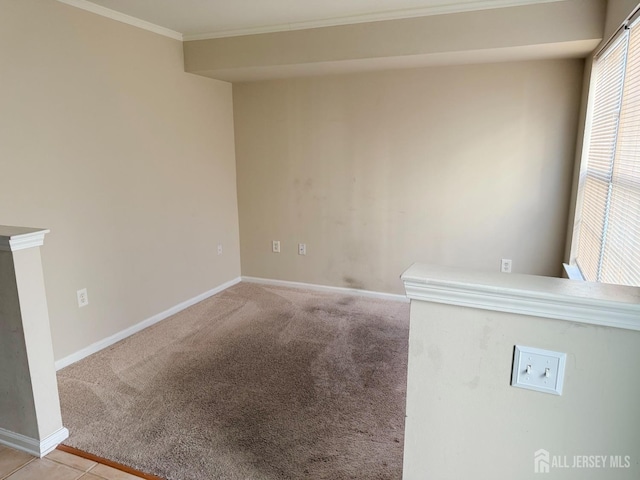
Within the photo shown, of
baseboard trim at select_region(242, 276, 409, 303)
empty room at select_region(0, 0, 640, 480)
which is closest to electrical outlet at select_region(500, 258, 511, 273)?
empty room at select_region(0, 0, 640, 480)

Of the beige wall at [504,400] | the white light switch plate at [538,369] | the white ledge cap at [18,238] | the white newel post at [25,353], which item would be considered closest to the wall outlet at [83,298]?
the white newel post at [25,353]

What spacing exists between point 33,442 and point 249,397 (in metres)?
1.04

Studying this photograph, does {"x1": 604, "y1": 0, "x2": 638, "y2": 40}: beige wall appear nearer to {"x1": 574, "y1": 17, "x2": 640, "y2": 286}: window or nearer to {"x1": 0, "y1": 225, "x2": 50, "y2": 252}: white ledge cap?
{"x1": 574, "y1": 17, "x2": 640, "y2": 286}: window

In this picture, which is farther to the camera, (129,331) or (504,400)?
(129,331)

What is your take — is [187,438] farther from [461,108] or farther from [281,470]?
[461,108]

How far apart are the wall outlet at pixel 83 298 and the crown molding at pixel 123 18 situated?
1.86 meters

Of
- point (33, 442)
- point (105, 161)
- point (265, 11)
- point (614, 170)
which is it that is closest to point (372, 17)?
point (265, 11)

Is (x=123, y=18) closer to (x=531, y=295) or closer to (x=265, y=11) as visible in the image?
(x=265, y=11)

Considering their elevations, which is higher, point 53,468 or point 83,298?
point 83,298

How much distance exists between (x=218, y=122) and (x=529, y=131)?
287 cm

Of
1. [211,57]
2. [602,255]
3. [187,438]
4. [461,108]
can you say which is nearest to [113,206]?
[211,57]

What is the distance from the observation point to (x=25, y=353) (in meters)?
1.79

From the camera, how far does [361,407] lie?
2.25 m

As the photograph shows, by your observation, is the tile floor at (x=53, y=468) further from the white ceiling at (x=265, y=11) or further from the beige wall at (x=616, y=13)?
the beige wall at (x=616, y=13)
